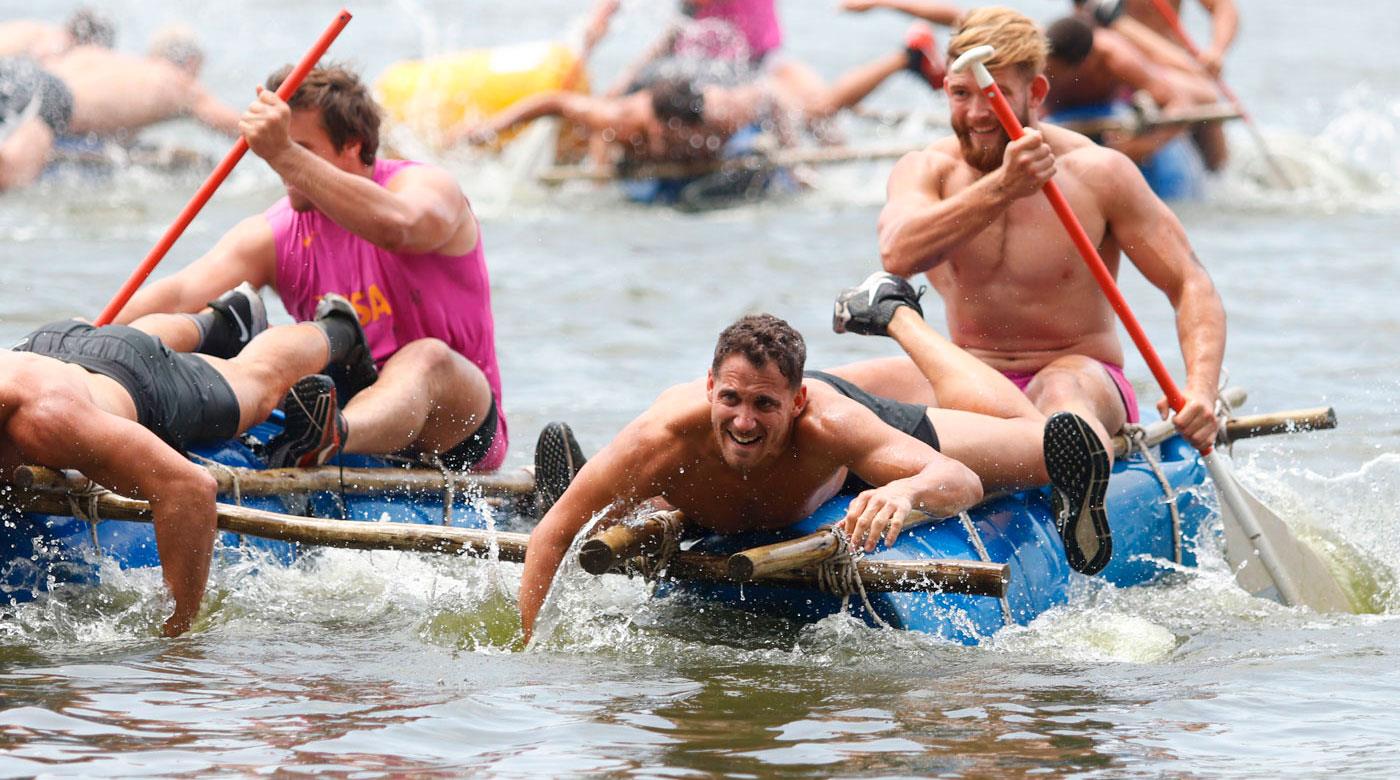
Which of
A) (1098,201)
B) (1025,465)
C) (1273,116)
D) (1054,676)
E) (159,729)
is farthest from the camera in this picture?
(1273,116)

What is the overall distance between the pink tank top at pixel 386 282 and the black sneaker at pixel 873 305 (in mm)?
1319

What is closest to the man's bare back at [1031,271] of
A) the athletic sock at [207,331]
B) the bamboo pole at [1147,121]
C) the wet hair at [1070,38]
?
the athletic sock at [207,331]

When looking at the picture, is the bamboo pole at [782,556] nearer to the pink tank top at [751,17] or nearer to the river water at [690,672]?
the river water at [690,672]

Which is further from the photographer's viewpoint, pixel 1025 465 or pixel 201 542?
pixel 1025 465

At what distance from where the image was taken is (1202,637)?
220 inches

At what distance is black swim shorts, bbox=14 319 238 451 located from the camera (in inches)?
216

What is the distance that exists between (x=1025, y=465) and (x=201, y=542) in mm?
2140

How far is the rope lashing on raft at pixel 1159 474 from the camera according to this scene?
243 inches

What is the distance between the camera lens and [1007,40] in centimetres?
592

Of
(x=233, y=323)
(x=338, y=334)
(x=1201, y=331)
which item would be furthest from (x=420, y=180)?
(x=1201, y=331)

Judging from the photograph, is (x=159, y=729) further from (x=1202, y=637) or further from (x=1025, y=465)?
(x=1202, y=637)

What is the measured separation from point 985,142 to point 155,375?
2.40 meters

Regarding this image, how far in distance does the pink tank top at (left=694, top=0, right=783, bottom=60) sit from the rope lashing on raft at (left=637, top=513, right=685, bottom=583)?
9.52 meters

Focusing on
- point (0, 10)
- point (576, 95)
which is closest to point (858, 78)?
point (576, 95)
